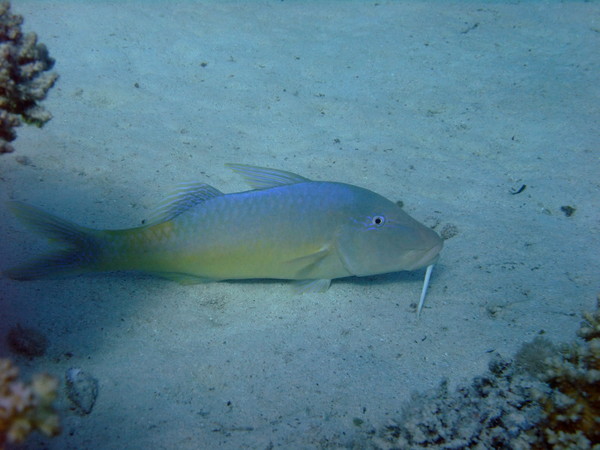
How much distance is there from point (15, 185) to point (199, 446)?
3395 mm

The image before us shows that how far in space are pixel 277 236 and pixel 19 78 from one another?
435cm

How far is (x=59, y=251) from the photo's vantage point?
318 cm

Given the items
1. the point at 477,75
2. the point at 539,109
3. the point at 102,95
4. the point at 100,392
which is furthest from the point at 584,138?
the point at 102,95

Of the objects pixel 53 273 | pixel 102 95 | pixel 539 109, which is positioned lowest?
pixel 53 273

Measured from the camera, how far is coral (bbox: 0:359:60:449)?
4.70 feet

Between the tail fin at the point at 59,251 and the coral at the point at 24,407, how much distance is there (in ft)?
5.73

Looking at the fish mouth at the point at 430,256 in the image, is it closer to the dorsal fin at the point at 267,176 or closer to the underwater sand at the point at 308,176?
the underwater sand at the point at 308,176

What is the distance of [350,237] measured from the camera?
135 inches

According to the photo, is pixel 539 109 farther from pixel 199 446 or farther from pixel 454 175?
pixel 199 446

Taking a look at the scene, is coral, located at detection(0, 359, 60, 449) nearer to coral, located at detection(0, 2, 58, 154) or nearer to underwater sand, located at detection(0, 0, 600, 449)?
underwater sand, located at detection(0, 0, 600, 449)

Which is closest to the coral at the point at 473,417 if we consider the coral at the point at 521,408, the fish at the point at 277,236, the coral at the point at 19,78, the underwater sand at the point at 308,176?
the coral at the point at 521,408

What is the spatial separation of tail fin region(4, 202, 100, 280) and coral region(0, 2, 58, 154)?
1808 millimetres

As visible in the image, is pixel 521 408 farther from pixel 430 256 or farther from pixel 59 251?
pixel 59 251

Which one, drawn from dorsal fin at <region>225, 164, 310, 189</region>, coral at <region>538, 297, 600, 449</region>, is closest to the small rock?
dorsal fin at <region>225, 164, 310, 189</region>
